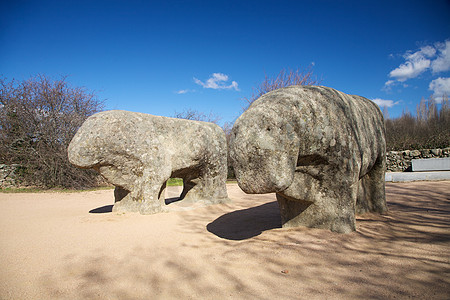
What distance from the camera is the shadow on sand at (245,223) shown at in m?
3.59

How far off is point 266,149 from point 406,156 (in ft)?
39.6

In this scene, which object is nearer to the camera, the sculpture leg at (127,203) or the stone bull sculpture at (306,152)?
the stone bull sculpture at (306,152)

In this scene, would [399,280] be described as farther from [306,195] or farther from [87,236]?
[87,236]

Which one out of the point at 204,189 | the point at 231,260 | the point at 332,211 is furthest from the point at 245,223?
the point at 204,189

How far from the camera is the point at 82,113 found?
12.4 metres

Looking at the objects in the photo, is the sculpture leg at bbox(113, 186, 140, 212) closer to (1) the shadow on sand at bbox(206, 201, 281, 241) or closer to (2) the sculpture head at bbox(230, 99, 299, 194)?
(1) the shadow on sand at bbox(206, 201, 281, 241)

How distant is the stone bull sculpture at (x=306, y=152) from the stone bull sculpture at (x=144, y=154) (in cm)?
280

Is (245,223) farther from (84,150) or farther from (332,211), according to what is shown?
(84,150)

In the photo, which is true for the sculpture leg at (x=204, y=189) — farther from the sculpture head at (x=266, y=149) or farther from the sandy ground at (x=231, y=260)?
the sculpture head at (x=266, y=149)

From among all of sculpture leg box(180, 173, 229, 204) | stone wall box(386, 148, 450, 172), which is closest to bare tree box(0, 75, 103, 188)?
sculpture leg box(180, 173, 229, 204)

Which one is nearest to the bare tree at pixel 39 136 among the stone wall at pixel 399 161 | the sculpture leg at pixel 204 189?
the stone wall at pixel 399 161

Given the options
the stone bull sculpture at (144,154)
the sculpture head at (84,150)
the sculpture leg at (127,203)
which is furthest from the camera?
the sculpture leg at (127,203)

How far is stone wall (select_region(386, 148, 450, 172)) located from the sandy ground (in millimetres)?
8752

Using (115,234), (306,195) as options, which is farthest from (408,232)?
(115,234)
